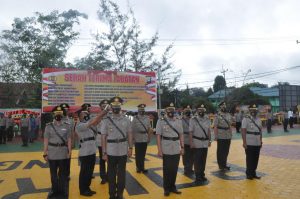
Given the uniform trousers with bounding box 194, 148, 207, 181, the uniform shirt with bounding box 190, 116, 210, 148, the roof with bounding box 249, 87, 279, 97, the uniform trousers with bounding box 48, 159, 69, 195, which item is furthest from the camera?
the roof with bounding box 249, 87, 279, 97

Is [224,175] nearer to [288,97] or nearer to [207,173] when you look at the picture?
[207,173]

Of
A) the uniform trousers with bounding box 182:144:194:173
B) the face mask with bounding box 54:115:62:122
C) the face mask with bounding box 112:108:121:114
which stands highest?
the face mask with bounding box 112:108:121:114

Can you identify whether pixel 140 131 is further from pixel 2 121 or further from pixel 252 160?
pixel 2 121

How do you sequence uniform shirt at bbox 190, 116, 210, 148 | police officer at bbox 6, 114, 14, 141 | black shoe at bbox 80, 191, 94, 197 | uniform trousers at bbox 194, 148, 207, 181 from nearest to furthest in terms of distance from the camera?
1. black shoe at bbox 80, 191, 94, 197
2. uniform trousers at bbox 194, 148, 207, 181
3. uniform shirt at bbox 190, 116, 210, 148
4. police officer at bbox 6, 114, 14, 141

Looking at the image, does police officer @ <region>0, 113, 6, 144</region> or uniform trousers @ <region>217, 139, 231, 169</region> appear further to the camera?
police officer @ <region>0, 113, 6, 144</region>

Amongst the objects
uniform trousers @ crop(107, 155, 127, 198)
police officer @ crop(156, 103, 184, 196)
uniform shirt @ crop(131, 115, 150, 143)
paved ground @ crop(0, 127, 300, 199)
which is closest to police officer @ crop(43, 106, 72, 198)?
paved ground @ crop(0, 127, 300, 199)

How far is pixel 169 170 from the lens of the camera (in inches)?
244

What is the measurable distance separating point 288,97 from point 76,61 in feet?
122

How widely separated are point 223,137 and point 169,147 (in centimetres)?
269

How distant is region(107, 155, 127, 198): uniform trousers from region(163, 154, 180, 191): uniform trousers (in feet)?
2.90

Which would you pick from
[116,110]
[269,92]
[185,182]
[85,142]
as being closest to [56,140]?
[85,142]

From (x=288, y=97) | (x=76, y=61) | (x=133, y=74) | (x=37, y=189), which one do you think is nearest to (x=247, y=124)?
(x=37, y=189)

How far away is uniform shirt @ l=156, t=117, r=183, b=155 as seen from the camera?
6.23 m

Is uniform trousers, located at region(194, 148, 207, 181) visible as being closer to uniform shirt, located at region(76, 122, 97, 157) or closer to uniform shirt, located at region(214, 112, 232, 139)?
uniform shirt, located at region(214, 112, 232, 139)
